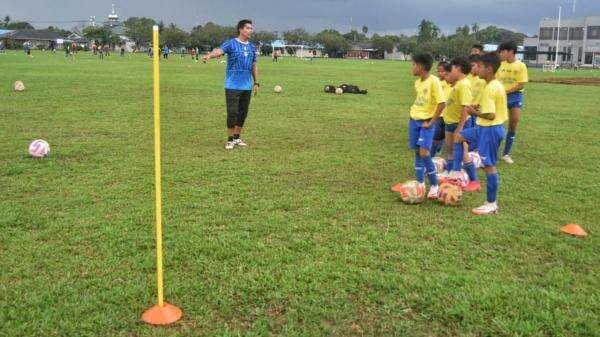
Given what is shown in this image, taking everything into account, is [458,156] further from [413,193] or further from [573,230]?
[573,230]

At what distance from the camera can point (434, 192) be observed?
676 centimetres

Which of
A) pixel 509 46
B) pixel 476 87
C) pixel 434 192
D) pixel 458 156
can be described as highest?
pixel 509 46

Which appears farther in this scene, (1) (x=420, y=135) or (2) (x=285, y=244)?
(1) (x=420, y=135)

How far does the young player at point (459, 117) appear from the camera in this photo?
7301 millimetres

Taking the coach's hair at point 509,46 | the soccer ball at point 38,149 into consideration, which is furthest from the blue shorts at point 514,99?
the soccer ball at point 38,149

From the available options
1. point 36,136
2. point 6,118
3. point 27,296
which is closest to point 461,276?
point 27,296

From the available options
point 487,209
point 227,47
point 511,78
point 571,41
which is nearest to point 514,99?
point 511,78

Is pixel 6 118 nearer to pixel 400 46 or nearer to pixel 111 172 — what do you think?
pixel 111 172

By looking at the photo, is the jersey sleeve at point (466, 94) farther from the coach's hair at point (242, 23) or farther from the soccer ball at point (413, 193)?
the coach's hair at point (242, 23)

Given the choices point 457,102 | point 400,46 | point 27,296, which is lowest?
point 27,296

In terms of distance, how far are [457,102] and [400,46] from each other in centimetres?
13394

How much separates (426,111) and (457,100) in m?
1.27

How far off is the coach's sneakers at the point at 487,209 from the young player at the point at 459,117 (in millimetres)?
1038

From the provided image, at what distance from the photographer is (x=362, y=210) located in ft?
20.6
